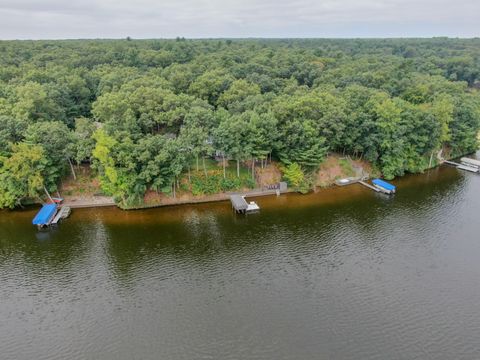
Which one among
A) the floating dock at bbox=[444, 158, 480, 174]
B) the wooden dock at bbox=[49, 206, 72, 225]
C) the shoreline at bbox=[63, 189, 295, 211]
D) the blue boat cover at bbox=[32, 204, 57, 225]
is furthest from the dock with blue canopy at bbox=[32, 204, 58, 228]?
the floating dock at bbox=[444, 158, 480, 174]

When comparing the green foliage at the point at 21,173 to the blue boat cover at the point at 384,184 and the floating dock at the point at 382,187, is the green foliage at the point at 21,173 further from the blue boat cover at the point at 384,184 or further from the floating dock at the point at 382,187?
the blue boat cover at the point at 384,184

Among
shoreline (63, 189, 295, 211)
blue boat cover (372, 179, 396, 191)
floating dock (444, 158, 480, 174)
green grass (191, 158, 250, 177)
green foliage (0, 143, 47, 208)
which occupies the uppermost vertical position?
green foliage (0, 143, 47, 208)

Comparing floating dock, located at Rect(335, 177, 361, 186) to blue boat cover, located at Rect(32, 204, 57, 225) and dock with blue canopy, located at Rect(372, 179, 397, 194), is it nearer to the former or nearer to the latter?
dock with blue canopy, located at Rect(372, 179, 397, 194)

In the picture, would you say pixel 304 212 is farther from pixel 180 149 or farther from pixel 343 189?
pixel 180 149

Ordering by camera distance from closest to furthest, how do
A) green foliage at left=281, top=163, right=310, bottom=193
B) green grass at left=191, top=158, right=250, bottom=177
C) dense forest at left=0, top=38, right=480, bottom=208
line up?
dense forest at left=0, top=38, right=480, bottom=208
green foliage at left=281, top=163, right=310, bottom=193
green grass at left=191, top=158, right=250, bottom=177

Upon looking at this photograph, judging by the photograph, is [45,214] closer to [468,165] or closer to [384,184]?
[384,184]

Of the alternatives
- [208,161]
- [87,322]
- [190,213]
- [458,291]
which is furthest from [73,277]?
[458,291]

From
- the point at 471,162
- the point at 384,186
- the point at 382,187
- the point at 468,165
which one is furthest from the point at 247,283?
the point at 471,162
